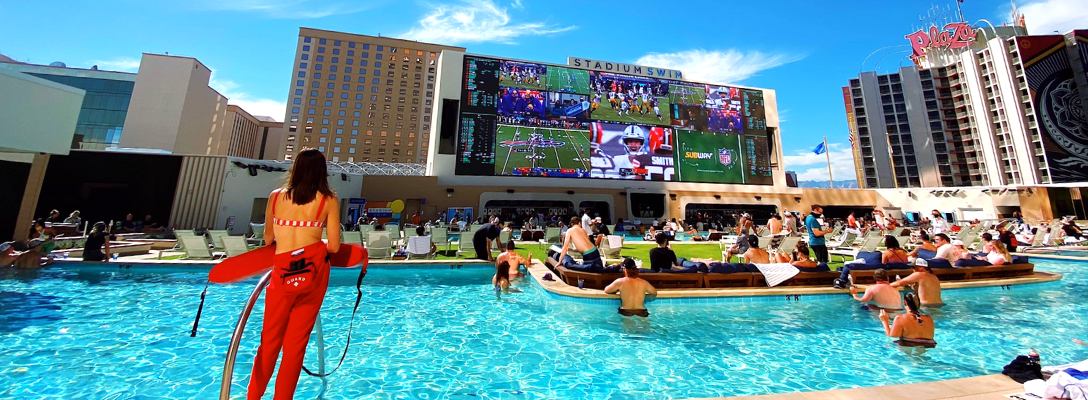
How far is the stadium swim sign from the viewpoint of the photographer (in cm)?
2827

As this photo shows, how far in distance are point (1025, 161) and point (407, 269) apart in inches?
Result: 2752

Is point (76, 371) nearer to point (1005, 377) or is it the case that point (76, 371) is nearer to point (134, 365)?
point (134, 365)

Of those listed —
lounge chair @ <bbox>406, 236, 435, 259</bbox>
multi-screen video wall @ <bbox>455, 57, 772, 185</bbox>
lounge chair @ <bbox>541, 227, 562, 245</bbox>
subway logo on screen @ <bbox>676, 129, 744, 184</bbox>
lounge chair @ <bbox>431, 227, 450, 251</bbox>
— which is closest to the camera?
lounge chair @ <bbox>406, 236, 435, 259</bbox>

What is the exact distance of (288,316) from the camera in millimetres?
2061

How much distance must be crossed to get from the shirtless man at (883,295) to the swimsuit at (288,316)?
283 inches

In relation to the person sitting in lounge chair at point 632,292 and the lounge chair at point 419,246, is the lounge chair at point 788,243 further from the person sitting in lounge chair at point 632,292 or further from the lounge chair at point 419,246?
the lounge chair at point 419,246

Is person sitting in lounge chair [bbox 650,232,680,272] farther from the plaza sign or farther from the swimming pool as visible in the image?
the plaza sign

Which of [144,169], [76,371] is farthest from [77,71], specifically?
[76,371]

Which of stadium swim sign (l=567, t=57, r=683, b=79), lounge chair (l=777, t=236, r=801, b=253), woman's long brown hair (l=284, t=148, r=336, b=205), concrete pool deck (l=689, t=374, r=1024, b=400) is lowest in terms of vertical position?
concrete pool deck (l=689, t=374, r=1024, b=400)

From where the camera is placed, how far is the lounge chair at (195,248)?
28.9 ft

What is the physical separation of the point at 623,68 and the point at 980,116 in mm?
55281

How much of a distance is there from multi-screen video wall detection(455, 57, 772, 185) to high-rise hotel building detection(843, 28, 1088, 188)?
42.2 m

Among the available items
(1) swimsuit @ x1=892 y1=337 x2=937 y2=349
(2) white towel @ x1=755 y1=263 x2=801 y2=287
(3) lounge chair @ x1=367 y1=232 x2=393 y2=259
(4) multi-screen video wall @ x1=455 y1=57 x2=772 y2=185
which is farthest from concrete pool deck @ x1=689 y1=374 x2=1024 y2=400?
(4) multi-screen video wall @ x1=455 y1=57 x2=772 y2=185

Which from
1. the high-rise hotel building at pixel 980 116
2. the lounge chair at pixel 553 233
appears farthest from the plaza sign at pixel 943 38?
the lounge chair at pixel 553 233
